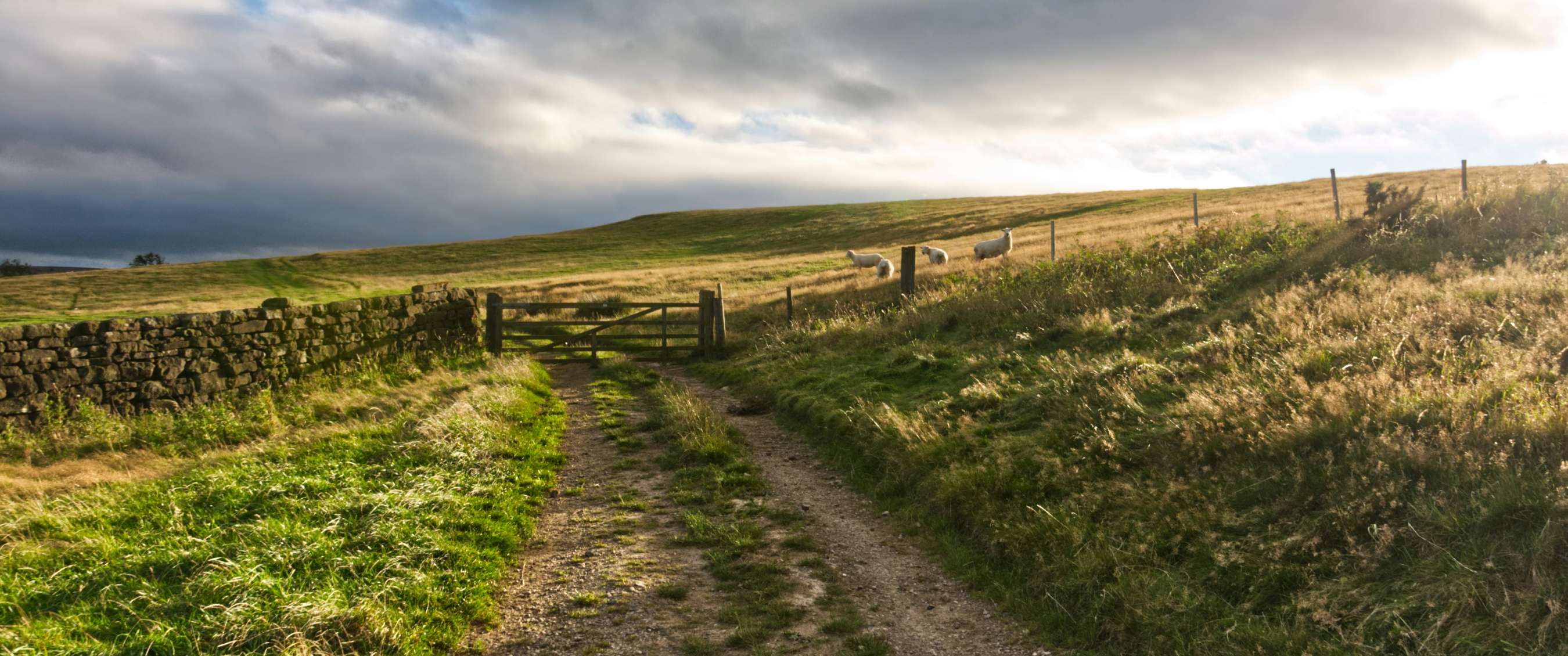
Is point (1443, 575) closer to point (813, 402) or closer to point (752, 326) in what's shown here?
point (813, 402)

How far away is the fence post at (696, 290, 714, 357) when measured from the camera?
20156 mm

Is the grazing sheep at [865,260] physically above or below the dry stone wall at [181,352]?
above

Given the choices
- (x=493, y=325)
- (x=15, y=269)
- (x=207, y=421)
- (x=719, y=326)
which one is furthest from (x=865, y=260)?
(x=15, y=269)

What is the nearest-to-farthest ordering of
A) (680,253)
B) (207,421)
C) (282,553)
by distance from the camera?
(282,553), (207,421), (680,253)

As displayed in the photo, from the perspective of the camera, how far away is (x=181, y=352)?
500 inches

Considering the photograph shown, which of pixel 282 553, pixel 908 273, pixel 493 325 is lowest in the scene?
pixel 282 553

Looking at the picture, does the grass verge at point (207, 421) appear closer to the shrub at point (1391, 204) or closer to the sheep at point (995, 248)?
the shrub at point (1391, 204)

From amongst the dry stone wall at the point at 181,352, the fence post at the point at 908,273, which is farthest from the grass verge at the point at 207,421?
the fence post at the point at 908,273

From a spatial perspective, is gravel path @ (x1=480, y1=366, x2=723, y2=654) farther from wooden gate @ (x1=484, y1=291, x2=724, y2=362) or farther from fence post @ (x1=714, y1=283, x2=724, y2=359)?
wooden gate @ (x1=484, y1=291, x2=724, y2=362)

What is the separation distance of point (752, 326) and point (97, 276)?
62.0 metres

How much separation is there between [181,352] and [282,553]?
30.7 ft

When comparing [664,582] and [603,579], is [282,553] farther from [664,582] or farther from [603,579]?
[664,582]

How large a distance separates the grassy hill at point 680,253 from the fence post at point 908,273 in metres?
5.50

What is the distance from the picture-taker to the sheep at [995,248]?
26484 mm
